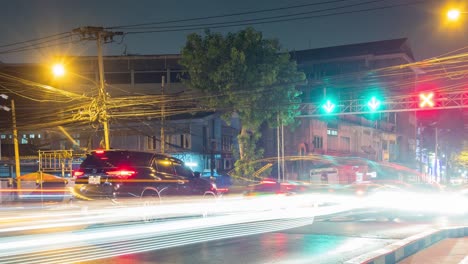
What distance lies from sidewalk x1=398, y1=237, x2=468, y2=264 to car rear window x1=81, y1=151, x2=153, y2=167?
26.1 ft

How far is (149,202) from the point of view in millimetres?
14750

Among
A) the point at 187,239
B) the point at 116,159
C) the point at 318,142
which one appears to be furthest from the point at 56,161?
the point at 187,239

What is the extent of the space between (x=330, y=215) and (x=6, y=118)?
31.5 meters

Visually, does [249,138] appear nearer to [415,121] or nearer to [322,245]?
[322,245]

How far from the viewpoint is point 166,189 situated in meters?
15.8

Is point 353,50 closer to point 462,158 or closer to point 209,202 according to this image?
→ point 209,202

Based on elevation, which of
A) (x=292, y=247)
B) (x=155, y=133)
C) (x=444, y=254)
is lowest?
(x=444, y=254)

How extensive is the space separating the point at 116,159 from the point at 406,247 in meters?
8.23

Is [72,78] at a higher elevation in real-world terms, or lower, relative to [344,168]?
higher

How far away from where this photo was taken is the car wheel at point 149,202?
45.8ft

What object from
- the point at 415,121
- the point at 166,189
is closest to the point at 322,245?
the point at 166,189

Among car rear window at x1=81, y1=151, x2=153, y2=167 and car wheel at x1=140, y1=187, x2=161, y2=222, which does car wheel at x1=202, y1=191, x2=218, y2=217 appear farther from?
car rear window at x1=81, y1=151, x2=153, y2=167

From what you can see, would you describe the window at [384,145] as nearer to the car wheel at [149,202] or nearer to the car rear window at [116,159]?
the car wheel at [149,202]

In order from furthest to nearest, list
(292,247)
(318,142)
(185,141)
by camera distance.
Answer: (318,142), (185,141), (292,247)
